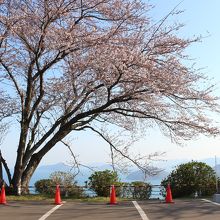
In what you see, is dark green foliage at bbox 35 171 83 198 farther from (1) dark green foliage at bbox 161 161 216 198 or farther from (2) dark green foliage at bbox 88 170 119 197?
(1) dark green foliage at bbox 161 161 216 198

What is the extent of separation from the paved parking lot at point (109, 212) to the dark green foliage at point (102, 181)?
Answer: 695cm

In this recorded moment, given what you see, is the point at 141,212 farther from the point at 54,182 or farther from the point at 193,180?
the point at 54,182

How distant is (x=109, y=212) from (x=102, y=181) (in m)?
9.13

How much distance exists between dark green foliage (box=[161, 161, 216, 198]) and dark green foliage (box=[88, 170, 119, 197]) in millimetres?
2631

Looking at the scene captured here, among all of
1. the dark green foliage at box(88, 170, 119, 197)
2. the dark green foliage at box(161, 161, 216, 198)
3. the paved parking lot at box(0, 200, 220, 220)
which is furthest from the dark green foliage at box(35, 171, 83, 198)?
the paved parking lot at box(0, 200, 220, 220)

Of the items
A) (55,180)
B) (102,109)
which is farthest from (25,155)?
(55,180)

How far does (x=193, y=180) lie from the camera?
2145 centimetres

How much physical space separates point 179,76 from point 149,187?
638 cm

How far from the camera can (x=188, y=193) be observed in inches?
848

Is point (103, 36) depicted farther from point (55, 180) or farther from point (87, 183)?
point (55, 180)

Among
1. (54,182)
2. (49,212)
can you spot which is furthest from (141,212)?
(54,182)

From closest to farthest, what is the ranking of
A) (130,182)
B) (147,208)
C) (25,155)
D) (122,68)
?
(147,208), (122,68), (25,155), (130,182)

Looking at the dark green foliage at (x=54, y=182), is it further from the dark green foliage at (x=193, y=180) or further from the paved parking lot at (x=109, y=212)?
the paved parking lot at (x=109, y=212)

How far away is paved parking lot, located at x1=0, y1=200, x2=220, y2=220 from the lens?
11.8 meters
